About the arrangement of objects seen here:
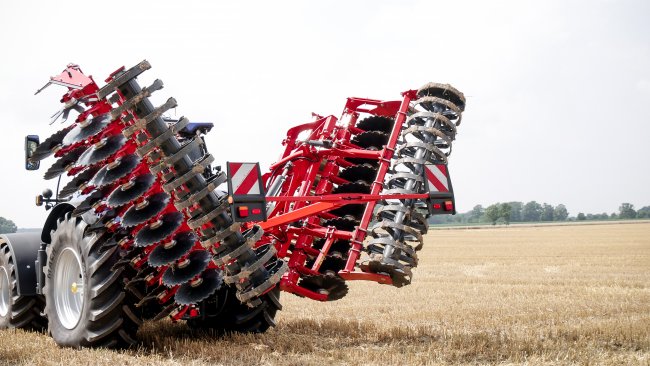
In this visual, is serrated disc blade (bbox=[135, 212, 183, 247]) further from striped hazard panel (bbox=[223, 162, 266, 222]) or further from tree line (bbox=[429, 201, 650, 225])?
tree line (bbox=[429, 201, 650, 225])

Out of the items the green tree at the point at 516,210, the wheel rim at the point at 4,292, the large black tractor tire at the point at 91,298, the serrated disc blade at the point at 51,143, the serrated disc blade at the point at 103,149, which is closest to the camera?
the serrated disc blade at the point at 103,149

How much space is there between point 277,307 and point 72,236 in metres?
1.79

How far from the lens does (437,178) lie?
5.55 m

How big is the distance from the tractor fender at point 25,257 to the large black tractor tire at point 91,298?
0.95 metres

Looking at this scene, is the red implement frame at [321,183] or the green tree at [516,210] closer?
the red implement frame at [321,183]

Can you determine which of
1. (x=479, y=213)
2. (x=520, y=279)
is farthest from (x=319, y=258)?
(x=479, y=213)

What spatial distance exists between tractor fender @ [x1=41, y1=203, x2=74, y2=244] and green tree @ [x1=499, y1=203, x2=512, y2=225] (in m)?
85.2

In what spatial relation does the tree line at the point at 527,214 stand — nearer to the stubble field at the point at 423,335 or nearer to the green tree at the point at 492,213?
the green tree at the point at 492,213

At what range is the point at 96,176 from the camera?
182 inches

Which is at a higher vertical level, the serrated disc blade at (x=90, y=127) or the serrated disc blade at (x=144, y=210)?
the serrated disc blade at (x=90, y=127)

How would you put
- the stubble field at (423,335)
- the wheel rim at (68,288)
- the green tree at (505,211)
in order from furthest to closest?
1. the green tree at (505,211)
2. the wheel rim at (68,288)
3. the stubble field at (423,335)

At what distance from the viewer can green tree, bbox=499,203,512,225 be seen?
87.3 m

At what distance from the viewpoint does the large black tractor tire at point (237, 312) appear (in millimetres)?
5848

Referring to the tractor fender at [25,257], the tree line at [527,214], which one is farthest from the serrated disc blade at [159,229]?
the tree line at [527,214]
